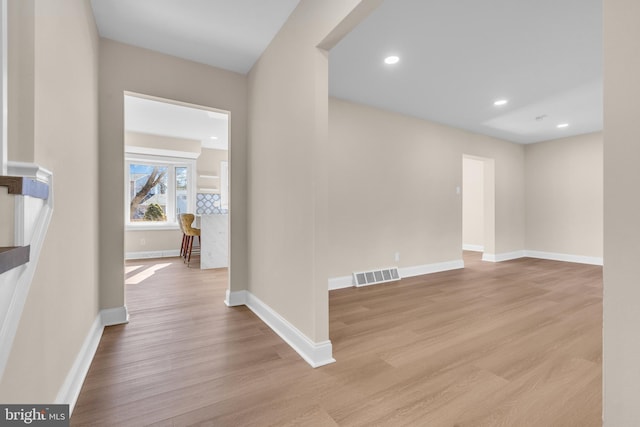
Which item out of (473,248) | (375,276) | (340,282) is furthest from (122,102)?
(473,248)

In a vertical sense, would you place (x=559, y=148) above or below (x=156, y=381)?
above

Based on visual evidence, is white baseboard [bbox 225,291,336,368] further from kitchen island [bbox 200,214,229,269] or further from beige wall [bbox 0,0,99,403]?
kitchen island [bbox 200,214,229,269]

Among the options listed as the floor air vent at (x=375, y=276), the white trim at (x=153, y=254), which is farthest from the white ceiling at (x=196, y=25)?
the white trim at (x=153, y=254)

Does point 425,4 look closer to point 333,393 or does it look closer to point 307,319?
point 307,319

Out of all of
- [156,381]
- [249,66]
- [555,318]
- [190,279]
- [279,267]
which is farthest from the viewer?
[190,279]

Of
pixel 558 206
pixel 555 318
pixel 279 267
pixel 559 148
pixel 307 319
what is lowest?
pixel 555 318

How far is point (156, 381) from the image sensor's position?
1.62 meters

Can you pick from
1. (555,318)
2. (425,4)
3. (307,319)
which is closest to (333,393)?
(307,319)

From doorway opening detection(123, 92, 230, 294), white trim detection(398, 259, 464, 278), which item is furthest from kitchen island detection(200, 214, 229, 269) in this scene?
white trim detection(398, 259, 464, 278)

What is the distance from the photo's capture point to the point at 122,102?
8.18 ft

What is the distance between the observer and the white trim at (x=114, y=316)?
2398 mm

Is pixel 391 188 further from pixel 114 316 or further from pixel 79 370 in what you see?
pixel 79 370

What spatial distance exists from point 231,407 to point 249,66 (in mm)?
2937

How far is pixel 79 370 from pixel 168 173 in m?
5.57
